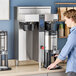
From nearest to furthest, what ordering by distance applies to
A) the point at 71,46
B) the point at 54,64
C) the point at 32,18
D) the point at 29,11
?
the point at 71,46 → the point at 54,64 → the point at 32,18 → the point at 29,11

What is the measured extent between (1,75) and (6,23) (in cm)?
80

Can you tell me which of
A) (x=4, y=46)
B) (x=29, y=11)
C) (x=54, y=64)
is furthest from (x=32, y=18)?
(x=54, y=64)

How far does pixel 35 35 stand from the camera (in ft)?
10.7

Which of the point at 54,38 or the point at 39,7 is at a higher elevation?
the point at 39,7

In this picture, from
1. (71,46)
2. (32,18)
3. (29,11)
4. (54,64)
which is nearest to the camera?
(71,46)

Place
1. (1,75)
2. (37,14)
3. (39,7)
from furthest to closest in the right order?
(39,7) < (37,14) < (1,75)

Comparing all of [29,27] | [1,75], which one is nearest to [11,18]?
[29,27]

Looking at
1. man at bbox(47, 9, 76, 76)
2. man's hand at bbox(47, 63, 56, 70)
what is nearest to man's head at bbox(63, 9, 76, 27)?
man at bbox(47, 9, 76, 76)

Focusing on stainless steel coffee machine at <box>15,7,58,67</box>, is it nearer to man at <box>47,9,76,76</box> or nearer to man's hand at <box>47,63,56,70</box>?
man's hand at <box>47,63,56,70</box>

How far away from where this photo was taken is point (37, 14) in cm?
304

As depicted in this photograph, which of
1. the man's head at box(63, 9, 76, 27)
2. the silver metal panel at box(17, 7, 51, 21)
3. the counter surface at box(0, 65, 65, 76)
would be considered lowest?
the counter surface at box(0, 65, 65, 76)

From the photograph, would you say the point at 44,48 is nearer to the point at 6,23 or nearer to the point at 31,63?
the point at 31,63

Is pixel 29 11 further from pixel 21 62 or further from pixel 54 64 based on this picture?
pixel 54 64

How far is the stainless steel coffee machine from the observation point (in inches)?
120
